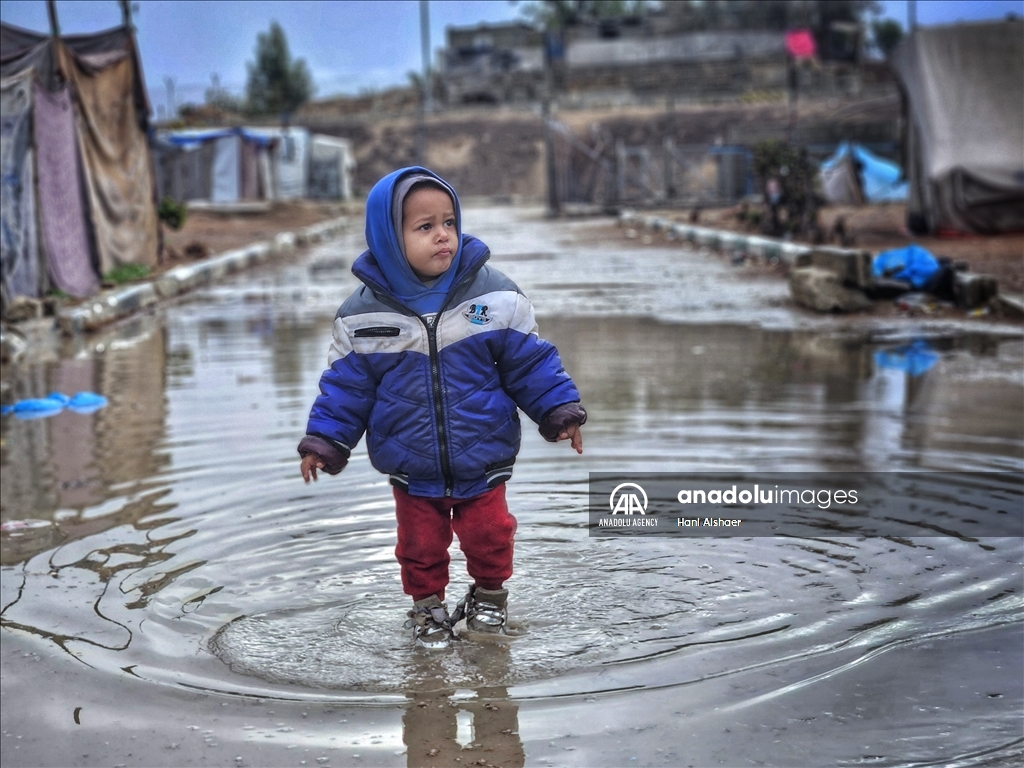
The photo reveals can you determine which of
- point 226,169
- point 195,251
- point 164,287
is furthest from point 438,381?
point 226,169

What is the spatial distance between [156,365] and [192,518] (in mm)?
4741

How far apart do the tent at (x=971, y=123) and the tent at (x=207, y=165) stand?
854 inches

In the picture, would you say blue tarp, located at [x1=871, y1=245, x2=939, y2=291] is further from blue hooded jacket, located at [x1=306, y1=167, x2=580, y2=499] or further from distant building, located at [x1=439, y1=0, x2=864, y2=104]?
distant building, located at [x1=439, y1=0, x2=864, y2=104]

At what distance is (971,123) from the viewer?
1795cm

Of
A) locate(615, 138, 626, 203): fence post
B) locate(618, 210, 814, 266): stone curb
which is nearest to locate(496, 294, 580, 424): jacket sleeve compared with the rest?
locate(618, 210, 814, 266): stone curb

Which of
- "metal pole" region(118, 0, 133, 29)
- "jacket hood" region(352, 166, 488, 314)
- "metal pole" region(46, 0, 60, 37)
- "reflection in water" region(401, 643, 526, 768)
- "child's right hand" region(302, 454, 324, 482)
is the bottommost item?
"reflection in water" region(401, 643, 526, 768)

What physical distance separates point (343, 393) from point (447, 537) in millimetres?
519

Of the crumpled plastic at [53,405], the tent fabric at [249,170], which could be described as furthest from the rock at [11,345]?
the tent fabric at [249,170]

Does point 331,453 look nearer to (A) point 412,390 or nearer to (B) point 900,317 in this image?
(A) point 412,390

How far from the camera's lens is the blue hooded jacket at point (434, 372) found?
3.42 metres

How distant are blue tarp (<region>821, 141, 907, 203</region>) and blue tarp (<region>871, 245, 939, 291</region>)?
17.3 m

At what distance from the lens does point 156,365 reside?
9562mm

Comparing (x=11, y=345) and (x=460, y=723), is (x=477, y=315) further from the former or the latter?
(x=11, y=345)

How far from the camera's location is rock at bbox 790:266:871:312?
11.5 metres
